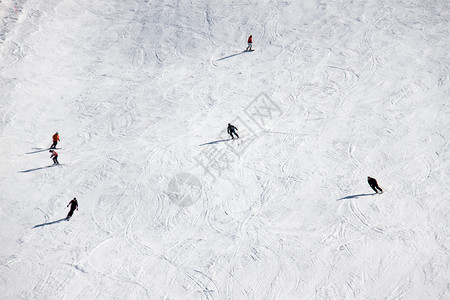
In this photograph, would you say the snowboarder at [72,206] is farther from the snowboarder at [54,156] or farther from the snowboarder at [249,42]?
the snowboarder at [249,42]

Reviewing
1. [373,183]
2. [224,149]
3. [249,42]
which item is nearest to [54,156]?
[224,149]

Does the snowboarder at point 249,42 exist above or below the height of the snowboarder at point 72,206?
above

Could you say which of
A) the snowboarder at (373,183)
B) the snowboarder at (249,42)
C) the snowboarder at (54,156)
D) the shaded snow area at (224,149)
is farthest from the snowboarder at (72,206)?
the snowboarder at (249,42)

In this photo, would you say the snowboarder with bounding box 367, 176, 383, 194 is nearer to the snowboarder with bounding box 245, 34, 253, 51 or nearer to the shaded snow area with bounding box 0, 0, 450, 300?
the shaded snow area with bounding box 0, 0, 450, 300

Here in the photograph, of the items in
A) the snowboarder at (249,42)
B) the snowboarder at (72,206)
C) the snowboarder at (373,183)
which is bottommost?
the snowboarder at (72,206)

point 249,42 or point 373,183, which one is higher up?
point 249,42

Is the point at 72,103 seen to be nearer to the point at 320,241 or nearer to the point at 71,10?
the point at 71,10

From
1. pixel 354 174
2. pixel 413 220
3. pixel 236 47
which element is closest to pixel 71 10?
pixel 236 47

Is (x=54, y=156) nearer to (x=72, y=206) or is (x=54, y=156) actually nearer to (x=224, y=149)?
(x=72, y=206)
